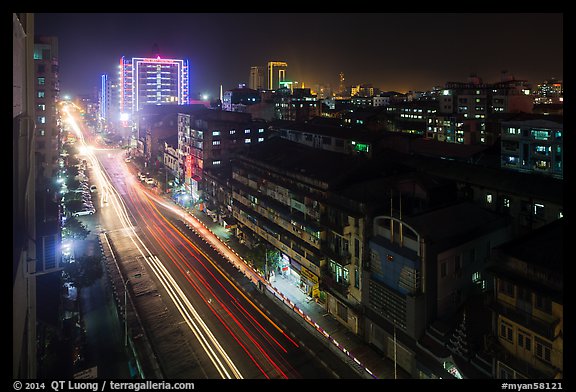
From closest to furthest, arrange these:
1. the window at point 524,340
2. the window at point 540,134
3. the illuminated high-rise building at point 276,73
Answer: the window at point 524,340 → the window at point 540,134 → the illuminated high-rise building at point 276,73

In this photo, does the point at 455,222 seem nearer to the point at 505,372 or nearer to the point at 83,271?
the point at 505,372

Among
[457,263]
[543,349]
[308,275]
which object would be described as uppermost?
[457,263]

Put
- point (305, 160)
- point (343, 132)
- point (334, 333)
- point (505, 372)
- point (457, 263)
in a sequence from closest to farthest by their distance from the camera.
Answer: point (505, 372)
point (457, 263)
point (334, 333)
point (305, 160)
point (343, 132)

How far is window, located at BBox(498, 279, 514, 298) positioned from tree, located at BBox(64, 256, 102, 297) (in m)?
27.6

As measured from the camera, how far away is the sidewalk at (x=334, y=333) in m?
22.5

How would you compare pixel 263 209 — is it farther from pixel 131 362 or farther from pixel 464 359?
pixel 464 359

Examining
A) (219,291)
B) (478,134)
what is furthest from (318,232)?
(478,134)

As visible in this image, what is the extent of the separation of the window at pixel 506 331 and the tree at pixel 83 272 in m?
27.5

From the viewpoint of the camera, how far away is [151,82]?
12619 centimetres

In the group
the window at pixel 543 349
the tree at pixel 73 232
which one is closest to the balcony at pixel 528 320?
the window at pixel 543 349

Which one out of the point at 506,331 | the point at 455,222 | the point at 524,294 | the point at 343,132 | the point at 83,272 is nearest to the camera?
the point at 524,294

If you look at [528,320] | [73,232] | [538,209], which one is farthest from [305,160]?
[528,320]

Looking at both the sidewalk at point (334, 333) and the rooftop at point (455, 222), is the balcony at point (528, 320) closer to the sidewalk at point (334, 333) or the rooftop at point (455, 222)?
the rooftop at point (455, 222)

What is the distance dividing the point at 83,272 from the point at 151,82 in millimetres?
107345
